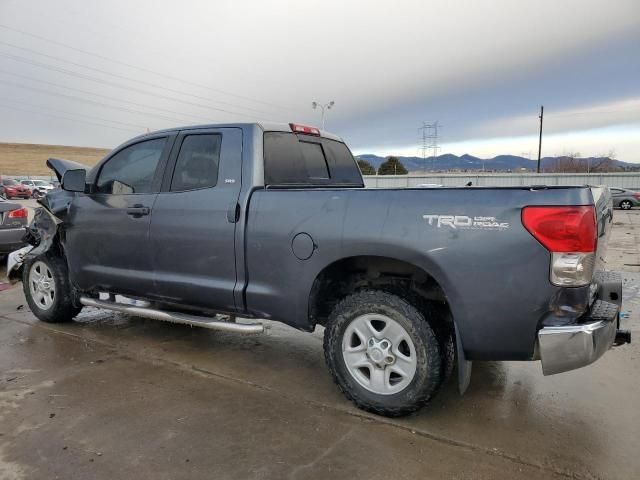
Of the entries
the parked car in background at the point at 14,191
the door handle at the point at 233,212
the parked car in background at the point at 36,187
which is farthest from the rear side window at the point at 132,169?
the parked car in background at the point at 36,187

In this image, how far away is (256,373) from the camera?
13.0 ft

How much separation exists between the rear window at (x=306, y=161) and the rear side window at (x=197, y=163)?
0.42 m

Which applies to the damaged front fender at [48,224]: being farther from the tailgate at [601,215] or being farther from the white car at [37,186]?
the white car at [37,186]

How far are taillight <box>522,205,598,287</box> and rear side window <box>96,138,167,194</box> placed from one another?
3.15 meters

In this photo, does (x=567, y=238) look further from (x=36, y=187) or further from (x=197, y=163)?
(x=36, y=187)

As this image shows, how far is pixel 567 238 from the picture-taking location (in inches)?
100

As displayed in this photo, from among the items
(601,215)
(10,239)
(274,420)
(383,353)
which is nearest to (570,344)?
(601,215)

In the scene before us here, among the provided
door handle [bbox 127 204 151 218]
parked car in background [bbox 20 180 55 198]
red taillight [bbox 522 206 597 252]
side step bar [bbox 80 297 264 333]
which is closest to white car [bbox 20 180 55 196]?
parked car in background [bbox 20 180 55 198]

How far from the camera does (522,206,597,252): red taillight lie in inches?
99.7

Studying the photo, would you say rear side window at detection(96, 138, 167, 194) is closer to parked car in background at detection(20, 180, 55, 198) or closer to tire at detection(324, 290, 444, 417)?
tire at detection(324, 290, 444, 417)

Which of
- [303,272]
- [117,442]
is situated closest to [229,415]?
[117,442]

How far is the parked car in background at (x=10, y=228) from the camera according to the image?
8171mm

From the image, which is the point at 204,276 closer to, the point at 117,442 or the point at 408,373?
the point at 117,442

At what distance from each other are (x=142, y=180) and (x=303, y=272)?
1960 millimetres
